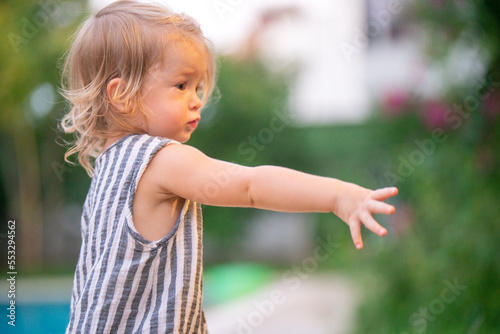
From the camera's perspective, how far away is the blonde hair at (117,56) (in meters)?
1.10

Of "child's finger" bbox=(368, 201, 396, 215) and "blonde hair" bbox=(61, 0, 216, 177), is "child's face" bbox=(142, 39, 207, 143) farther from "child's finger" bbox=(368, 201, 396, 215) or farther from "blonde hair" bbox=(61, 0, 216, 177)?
"child's finger" bbox=(368, 201, 396, 215)

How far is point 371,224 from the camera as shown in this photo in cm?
81

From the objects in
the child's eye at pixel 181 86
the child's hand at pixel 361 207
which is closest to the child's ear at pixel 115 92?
the child's eye at pixel 181 86

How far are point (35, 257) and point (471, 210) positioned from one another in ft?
25.2

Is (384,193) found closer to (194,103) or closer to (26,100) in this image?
(194,103)

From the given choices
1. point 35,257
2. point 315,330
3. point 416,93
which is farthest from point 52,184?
point 416,93

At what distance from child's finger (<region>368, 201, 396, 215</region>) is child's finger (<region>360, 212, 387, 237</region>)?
10 millimetres

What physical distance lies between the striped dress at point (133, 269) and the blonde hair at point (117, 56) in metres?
→ 0.11

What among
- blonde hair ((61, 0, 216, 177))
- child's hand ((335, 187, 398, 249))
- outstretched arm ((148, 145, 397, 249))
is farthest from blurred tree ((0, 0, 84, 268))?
child's hand ((335, 187, 398, 249))

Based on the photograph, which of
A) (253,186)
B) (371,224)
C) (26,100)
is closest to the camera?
(371,224)

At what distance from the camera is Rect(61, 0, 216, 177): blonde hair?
1104 millimetres

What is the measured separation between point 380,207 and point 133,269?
1.42ft

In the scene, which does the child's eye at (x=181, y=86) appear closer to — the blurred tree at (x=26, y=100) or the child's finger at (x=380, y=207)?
the child's finger at (x=380, y=207)

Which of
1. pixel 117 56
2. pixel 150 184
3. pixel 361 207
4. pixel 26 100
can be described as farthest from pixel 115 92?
pixel 26 100
